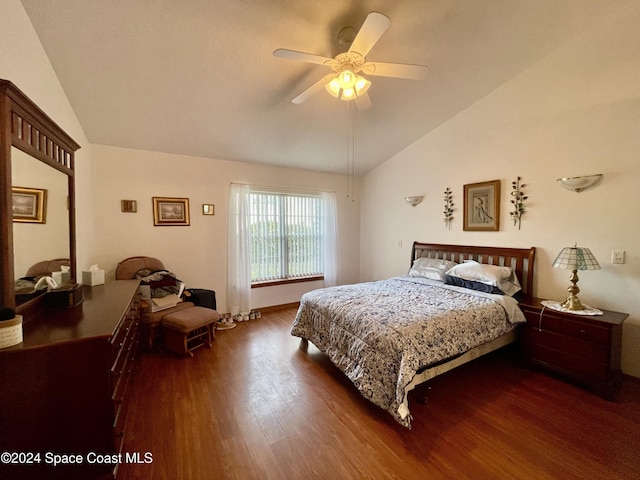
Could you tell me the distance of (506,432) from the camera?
176 centimetres

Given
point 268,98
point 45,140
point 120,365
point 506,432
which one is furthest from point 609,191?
point 45,140

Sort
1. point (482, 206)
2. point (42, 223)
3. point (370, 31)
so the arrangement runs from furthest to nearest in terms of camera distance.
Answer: point (482, 206), point (42, 223), point (370, 31)

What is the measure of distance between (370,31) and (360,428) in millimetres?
2571

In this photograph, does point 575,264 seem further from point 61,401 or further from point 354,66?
point 61,401

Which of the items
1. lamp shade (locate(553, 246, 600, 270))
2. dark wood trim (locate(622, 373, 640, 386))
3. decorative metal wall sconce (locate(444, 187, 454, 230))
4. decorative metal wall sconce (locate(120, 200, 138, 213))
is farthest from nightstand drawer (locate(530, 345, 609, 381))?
decorative metal wall sconce (locate(120, 200, 138, 213))

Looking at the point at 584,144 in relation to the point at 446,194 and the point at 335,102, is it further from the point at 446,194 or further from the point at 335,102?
the point at 335,102

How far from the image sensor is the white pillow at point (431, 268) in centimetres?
336

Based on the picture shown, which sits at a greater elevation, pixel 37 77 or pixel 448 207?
pixel 37 77

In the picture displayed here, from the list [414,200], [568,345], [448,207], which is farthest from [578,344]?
[414,200]

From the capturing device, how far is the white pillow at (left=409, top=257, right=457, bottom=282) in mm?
3361

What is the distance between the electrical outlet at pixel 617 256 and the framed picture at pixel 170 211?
15.5 feet

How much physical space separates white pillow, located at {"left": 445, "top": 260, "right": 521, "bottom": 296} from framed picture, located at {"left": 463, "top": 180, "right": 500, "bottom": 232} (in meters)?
0.59

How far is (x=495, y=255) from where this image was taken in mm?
3152

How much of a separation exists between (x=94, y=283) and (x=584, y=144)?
16.1 feet
